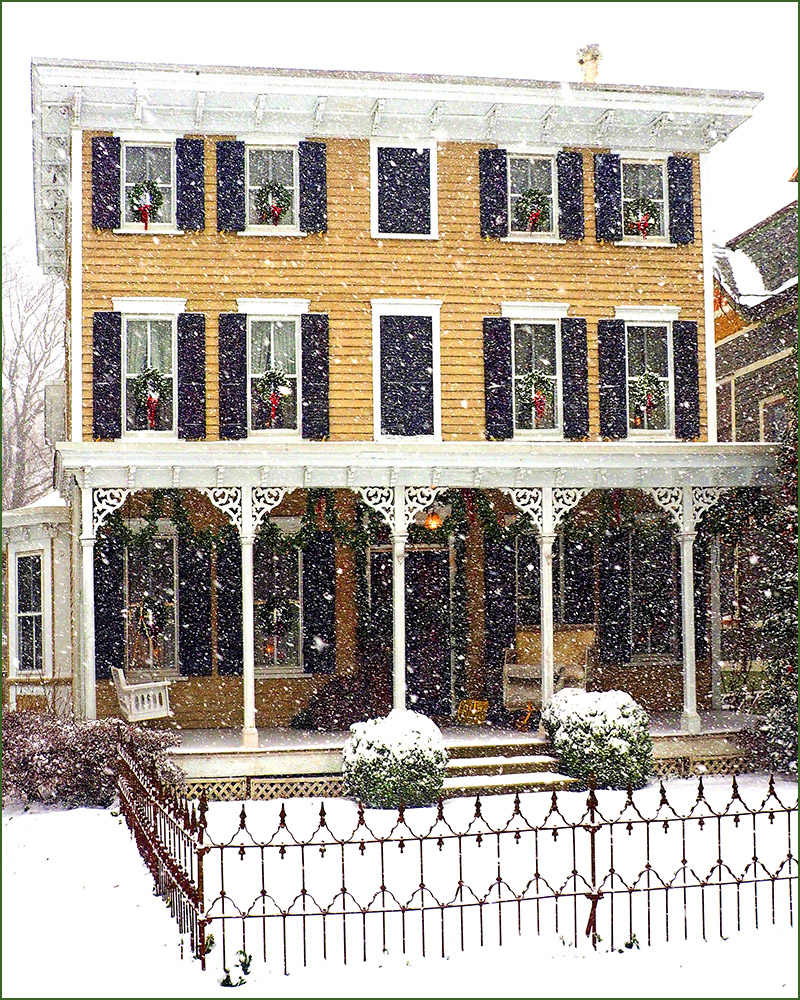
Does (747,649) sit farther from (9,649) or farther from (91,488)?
(9,649)

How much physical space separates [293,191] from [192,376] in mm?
3271

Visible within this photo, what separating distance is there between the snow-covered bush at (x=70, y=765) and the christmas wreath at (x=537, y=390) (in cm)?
764

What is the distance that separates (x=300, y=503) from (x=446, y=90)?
6525 mm

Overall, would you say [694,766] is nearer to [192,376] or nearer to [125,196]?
[192,376]

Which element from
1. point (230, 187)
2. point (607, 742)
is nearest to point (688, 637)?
point (607, 742)

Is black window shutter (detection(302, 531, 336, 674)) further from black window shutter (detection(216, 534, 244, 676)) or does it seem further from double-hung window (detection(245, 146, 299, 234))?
double-hung window (detection(245, 146, 299, 234))

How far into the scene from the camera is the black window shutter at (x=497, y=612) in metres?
17.4

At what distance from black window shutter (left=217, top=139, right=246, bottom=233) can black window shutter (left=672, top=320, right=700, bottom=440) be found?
276 inches

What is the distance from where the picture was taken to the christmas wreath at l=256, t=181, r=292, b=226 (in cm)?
1661

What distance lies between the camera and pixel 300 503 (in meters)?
17.3

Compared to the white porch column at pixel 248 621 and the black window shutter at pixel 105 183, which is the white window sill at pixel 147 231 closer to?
the black window shutter at pixel 105 183

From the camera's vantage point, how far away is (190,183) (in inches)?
645

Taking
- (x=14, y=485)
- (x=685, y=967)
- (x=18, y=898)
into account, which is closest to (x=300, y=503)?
(x=18, y=898)

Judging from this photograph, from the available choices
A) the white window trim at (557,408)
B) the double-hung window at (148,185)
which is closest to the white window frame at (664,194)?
the white window trim at (557,408)
